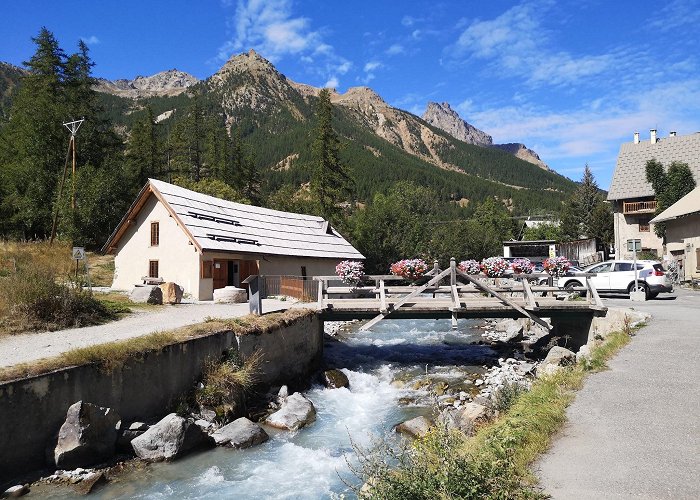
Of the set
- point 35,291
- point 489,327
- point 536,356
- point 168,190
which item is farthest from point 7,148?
point 536,356

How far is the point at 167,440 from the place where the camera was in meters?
9.22

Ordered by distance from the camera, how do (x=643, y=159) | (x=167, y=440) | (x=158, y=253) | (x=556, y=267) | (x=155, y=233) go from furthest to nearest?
(x=643, y=159) < (x=155, y=233) < (x=158, y=253) < (x=556, y=267) < (x=167, y=440)

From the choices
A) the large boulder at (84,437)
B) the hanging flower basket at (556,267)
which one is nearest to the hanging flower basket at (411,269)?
the hanging flower basket at (556,267)

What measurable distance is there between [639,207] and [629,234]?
273 centimetres

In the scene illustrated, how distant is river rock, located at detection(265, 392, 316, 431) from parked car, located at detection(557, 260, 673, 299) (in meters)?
15.5

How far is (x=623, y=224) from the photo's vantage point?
4778cm

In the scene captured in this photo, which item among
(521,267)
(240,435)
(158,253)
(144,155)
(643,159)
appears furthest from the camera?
(144,155)

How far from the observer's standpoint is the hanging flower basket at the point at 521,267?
17669 millimetres

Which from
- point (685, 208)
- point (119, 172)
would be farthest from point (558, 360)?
point (119, 172)

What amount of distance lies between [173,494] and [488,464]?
5766 millimetres

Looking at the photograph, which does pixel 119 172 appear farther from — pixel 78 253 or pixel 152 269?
pixel 78 253

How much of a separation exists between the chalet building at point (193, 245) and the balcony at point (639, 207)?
109ft

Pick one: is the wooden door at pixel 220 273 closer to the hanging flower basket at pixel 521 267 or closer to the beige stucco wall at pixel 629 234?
the hanging flower basket at pixel 521 267

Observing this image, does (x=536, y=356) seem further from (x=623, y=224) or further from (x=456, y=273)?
(x=623, y=224)
